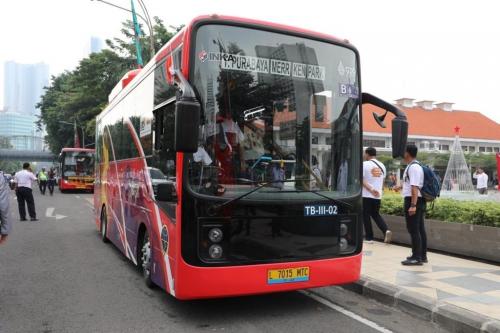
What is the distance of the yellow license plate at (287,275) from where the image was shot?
5062mm

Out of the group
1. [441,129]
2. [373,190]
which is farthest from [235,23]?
[441,129]

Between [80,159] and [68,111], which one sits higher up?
[68,111]

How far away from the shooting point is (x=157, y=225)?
5.78 metres

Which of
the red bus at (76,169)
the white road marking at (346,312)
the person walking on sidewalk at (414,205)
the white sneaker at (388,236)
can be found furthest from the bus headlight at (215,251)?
the red bus at (76,169)

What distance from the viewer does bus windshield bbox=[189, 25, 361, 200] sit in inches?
194

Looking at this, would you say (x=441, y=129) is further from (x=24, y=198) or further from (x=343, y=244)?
(x=343, y=244)

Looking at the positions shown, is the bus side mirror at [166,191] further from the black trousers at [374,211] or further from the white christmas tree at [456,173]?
the white christmas tree at [456,173]

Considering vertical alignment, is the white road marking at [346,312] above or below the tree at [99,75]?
below

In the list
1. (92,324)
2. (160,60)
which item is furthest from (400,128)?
(92,324)

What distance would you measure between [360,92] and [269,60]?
1247 mm

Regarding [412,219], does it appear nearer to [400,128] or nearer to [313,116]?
[400,128]

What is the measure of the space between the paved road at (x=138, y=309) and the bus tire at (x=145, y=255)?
17 cm

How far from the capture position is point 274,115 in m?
5.26

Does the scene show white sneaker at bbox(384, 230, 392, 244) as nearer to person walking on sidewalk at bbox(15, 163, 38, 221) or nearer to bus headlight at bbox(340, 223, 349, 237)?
bus headlight at bbox(340, 223, 349, 237)
